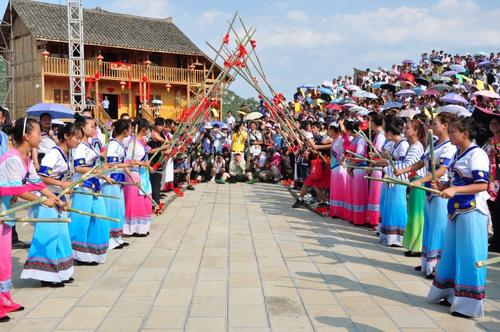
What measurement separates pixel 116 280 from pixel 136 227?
7.52 ft

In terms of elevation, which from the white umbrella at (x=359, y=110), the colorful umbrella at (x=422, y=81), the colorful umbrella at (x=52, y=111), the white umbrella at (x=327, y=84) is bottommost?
the colorful umbrella at (x=52, y=111)

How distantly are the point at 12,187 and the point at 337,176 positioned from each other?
617 centimetres

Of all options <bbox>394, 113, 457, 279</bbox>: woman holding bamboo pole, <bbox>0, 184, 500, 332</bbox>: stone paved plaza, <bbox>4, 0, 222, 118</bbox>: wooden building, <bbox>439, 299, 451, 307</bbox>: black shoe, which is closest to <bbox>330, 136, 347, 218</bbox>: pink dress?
<bbox>0, 184, 500, 332</bbox>: stone paved plaza

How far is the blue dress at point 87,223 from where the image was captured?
5.84 metres

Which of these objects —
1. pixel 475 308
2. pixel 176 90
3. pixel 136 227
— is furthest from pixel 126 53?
pixel 475 308

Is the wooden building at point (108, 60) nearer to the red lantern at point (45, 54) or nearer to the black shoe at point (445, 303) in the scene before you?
the red lantern at point (45, 54)

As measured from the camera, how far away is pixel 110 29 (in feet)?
93.6

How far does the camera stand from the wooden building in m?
25.9

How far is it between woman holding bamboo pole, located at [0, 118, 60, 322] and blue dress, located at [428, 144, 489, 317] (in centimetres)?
348

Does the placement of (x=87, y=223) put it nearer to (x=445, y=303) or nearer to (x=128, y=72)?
(x=445, y=303)

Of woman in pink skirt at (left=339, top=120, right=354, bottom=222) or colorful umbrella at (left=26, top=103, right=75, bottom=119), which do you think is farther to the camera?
colorful umbrella at (left=26, top=103, right=75, bottom=119)

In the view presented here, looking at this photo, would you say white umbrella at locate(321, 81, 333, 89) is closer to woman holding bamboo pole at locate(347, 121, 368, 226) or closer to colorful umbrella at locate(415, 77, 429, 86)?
colorful umbrella at locate(415, 77, 429, 86)

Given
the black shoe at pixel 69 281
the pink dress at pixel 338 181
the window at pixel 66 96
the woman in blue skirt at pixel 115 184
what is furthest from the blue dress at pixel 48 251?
the window at pixel 66 96

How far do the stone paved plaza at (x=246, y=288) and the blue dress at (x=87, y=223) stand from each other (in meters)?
0.20
